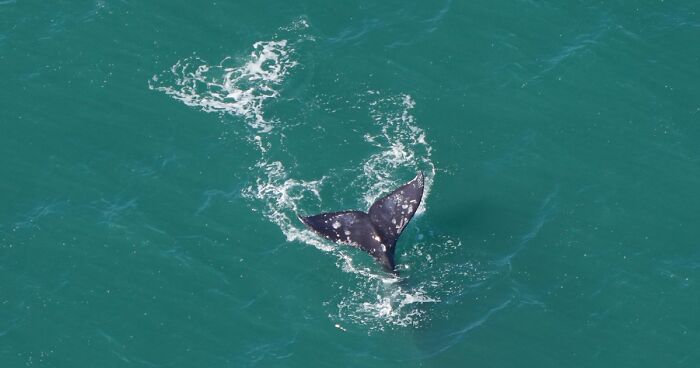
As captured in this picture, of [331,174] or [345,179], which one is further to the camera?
[331,174]

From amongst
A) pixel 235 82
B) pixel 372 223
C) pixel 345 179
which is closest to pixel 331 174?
pixel 345 179

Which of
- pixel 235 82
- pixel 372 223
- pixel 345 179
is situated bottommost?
pixel 345 179

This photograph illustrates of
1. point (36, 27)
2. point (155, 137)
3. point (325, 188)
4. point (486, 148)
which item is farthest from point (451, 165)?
point (36, 27)

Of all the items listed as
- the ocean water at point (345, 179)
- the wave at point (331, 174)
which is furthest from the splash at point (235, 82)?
the ocean water at point (345, 179)

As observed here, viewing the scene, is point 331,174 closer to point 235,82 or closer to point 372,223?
point 372,223

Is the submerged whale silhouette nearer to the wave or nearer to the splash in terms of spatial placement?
the wave

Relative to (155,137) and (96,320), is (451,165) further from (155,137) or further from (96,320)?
(96,320)

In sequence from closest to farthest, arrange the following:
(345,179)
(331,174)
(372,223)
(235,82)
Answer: (372,223) → (345,179) → (331,174) → (235,82)
